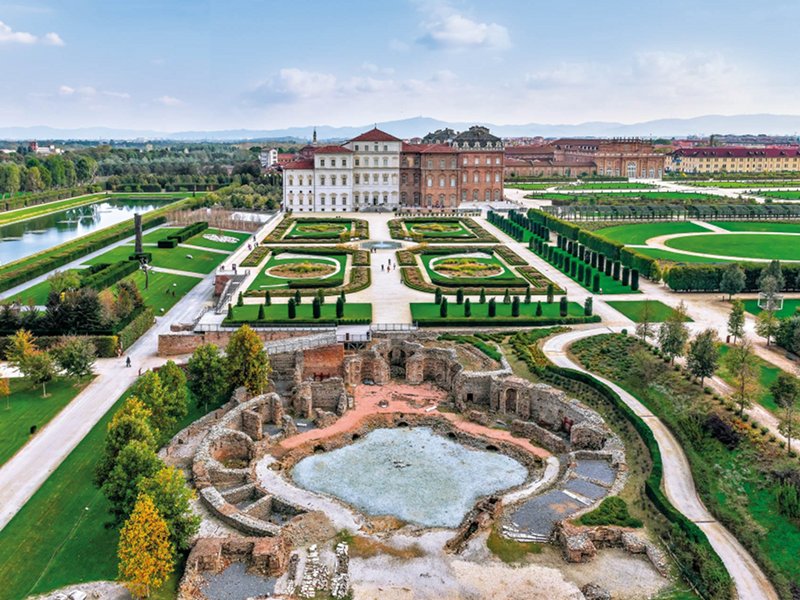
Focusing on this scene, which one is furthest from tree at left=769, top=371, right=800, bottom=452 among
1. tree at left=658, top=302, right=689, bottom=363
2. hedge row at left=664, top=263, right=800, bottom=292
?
hedge row at left=664, top=263, right=800, bottom=292

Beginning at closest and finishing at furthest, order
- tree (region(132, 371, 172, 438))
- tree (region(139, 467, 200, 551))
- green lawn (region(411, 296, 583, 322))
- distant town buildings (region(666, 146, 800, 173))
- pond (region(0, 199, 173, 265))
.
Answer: tree (region(139, 467, 200, 551))
tree (region(132, 371, 172, 438))
green lawn (region(411, 296, 583, 322))
pond (region(0, 199, 173, 265))
distant town buildings (region(666, 146, 800, 173))

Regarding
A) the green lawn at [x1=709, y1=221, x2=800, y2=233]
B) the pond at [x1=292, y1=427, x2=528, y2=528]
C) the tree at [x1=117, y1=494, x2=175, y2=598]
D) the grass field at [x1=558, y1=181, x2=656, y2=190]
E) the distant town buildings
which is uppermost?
the distant town buildings

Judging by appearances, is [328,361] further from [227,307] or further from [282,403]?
[227,307]

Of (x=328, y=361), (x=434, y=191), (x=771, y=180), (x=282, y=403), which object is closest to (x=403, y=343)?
(x=328, y=361)

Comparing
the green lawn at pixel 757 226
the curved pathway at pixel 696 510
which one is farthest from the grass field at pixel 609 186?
the curved pathway at pixel 696 510

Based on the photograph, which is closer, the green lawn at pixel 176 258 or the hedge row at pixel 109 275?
the hedge row at pixel 109 275

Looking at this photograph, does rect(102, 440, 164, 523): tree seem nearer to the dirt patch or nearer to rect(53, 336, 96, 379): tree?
rect(53, 336, 96, 379): tree

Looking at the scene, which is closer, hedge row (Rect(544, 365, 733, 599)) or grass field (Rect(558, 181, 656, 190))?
hedge row (Rect(544, 365, 733, 599))

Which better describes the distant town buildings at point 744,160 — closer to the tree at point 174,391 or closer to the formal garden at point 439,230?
the formal garden at point 439,230
